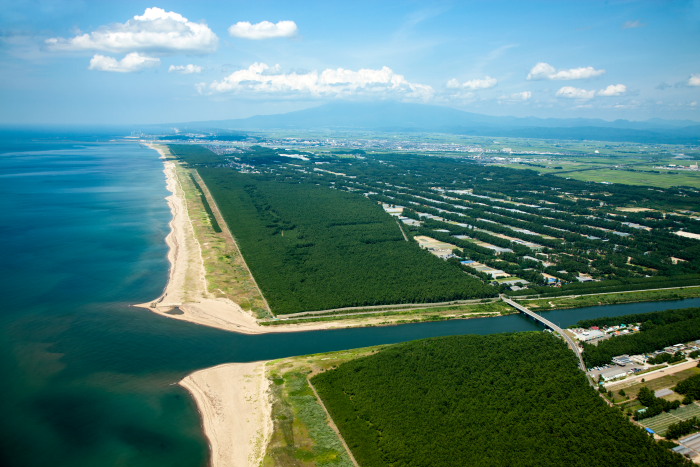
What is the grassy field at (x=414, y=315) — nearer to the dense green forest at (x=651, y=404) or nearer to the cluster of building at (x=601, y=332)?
the cluster of building at (x=601, y=332)

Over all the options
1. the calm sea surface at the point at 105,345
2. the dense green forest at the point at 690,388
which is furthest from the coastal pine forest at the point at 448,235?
the dense green forest at the point at 690,388

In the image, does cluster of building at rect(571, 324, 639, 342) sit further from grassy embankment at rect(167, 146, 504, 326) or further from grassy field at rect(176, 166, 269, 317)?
grassy field at rect(176, 166, 269, 317)

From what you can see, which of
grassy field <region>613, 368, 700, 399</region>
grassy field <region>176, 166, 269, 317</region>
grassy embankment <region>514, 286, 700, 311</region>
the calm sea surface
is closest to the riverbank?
grassy field <region>176, 166, 269, 317</region>

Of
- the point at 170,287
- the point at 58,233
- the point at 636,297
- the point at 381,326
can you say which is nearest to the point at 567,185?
the point at 636,297

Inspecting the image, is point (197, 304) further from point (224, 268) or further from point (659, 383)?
point (659, 383)

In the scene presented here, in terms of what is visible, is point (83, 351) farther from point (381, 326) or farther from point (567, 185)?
point (567, 185)

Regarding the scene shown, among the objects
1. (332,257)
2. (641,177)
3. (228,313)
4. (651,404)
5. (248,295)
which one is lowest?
(651,404)

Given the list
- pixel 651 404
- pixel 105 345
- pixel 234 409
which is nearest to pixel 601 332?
pixel 651 404
